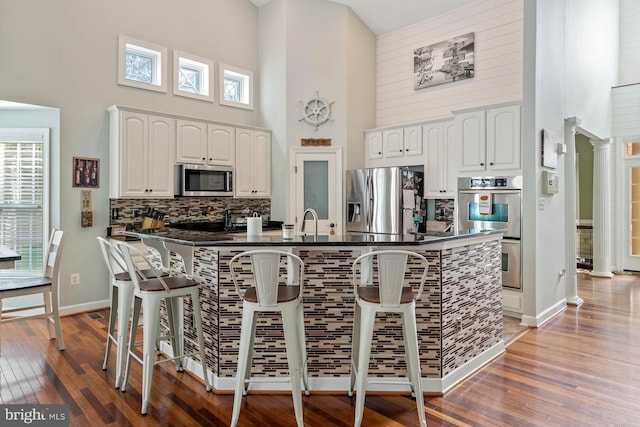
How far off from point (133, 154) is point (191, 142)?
0.78 metres

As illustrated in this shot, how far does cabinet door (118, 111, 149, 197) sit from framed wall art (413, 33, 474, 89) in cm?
392

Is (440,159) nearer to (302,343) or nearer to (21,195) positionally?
(302,343)

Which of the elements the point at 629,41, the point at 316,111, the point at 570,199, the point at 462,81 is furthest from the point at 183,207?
the point at 629,41

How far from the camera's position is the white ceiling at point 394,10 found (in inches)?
228

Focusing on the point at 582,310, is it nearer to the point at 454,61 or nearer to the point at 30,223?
the point at 454,61

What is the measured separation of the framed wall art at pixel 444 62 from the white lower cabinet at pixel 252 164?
2479mm

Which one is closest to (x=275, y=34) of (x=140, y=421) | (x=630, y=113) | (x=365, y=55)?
(x=365, y=55)

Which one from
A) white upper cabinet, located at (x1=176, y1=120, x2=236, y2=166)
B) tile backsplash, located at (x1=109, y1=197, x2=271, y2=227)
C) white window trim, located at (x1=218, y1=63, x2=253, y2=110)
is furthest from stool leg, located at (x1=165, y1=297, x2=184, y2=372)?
white window trim, located at (x1=218, y1=63, x2=253, y2=110)

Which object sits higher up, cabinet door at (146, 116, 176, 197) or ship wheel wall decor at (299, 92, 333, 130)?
ship wheel wall decor at (299, 92, 333, 130)

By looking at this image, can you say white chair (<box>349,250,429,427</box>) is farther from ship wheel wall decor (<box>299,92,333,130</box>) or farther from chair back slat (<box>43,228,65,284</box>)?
ship wheel wall decor (<box>299,92,333,130</box>)

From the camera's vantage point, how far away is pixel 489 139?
15.5 feet

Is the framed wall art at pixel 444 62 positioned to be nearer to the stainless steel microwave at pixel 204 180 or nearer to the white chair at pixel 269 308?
the stainless steel microwave at pixel 204 180

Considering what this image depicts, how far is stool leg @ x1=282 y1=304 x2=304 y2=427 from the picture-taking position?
7.56 feet

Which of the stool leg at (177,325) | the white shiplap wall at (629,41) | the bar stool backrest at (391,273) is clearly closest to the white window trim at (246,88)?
the stool leg at (177,325)
